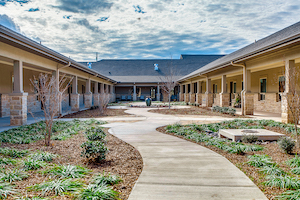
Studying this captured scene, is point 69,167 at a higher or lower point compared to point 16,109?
lower

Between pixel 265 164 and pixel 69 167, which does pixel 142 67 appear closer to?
pixel 265 164

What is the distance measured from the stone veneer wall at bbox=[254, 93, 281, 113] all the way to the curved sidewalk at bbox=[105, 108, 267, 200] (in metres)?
11.8

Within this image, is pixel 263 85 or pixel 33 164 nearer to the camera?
pixel 33 164

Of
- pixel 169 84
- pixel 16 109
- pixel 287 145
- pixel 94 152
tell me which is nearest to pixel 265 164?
pixel 287 145

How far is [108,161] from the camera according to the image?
444 centimetres

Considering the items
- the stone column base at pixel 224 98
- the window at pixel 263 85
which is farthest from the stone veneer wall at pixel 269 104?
the stone column base at pixel 224 98

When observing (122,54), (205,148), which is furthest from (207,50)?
(205,148)

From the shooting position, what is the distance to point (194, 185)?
3.19 m

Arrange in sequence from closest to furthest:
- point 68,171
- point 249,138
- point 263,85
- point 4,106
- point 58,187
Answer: point 58,187 → point 68,171 → point 249,138 → point 4,106 → point 263,85

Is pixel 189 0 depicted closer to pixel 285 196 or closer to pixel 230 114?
pixel 230 114

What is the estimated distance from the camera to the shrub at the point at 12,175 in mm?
3282

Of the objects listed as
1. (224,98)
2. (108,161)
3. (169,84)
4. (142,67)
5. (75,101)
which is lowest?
(108,161)

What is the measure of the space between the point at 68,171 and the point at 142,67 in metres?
34.8

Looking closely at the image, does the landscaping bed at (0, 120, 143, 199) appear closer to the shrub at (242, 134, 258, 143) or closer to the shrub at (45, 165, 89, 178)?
the shrub at (45, 165, 89, 178)
